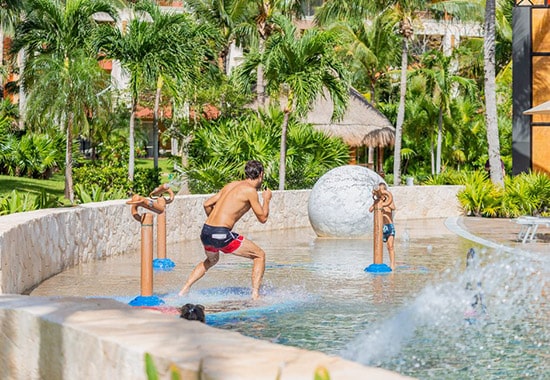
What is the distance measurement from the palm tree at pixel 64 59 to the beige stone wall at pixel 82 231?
6.48m

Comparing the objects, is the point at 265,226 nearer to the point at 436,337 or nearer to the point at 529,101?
the point at 529,101

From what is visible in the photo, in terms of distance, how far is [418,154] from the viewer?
47.2 metres

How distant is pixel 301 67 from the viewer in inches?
1005

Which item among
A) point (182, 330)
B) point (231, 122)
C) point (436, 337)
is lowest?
point (436, 337)

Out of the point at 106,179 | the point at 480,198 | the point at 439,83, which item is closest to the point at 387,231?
the point at 480,198

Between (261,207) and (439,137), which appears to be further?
(439,137)

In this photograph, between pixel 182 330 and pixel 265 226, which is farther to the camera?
pixel 265 226

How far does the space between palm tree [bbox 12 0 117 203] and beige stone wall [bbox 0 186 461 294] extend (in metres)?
6.48

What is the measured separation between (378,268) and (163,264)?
3.03 meters

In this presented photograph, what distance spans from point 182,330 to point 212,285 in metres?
8.06

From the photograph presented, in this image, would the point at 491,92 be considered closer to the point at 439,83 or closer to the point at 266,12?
the point at 266,12

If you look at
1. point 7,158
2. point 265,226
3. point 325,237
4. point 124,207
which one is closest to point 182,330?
point 124,207

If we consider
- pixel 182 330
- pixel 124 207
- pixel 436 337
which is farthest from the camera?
pixel 124 207

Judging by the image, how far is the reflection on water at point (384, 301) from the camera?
A: 25.8 feet
